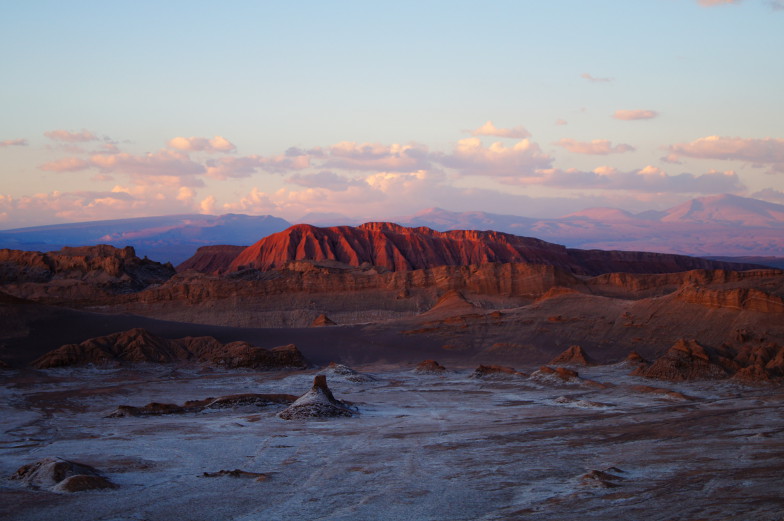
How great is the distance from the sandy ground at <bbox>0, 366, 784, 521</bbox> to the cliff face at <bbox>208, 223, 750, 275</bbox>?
7529cm

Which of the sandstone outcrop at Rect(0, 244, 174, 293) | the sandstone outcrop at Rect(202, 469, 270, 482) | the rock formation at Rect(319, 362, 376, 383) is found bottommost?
the rock formation at Rect(319, 362, 376, 383)

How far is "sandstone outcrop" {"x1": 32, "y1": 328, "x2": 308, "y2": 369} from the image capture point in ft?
113

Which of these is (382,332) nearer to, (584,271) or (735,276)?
(735,276)

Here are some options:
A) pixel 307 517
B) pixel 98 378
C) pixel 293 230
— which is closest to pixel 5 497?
pixel 307 517

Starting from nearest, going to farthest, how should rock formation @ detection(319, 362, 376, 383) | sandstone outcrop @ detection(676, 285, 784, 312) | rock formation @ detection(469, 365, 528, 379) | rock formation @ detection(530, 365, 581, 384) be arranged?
1. rock formation @ detection(530, 365, 581, 384)
2. rock formation @ detection(319, 362, 376, 383)
3. rock formation @ detection(469, 365, 528, 379)
4. sandstone outcrop @ detection(676, 285, 784, 312)

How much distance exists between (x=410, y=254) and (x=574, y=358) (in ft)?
240

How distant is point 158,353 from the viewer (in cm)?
3666

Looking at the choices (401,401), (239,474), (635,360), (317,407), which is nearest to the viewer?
(239,474)

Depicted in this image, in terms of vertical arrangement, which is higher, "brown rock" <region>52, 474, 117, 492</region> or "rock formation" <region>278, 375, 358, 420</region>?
"brown rock" <region>52, 474, 117, 492</region>

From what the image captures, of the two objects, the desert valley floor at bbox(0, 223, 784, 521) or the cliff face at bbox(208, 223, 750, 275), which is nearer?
the desert valley floor at bbox(0, 223, 784, 521)

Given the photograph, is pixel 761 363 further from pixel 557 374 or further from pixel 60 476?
pixel 60 476

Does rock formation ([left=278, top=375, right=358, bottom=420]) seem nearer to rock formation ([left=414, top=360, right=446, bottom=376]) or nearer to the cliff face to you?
rock formation ([left=414, top=360, right=446, bottom=376])

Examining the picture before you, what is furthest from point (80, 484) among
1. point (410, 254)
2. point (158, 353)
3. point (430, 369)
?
point (410, 254)

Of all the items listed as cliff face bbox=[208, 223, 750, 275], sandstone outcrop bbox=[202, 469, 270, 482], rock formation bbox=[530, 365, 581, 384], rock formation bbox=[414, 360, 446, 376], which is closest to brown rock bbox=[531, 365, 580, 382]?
rock formation bbox=[530, 365, 581, 384]
